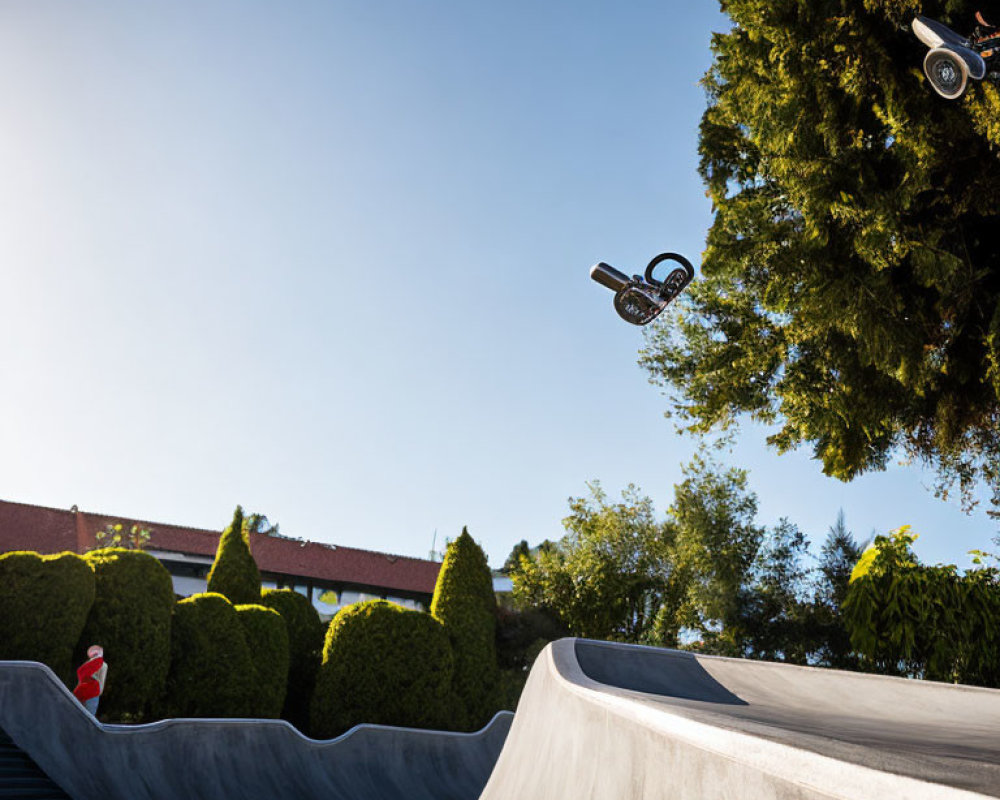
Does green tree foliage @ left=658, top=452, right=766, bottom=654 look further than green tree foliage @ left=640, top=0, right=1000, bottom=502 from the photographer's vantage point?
Yes

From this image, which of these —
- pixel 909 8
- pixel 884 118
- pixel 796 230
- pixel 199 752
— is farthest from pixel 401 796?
pixel 909 8

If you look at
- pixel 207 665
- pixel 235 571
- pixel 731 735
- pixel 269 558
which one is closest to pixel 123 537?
pixel 269 558

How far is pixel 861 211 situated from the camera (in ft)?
30.1

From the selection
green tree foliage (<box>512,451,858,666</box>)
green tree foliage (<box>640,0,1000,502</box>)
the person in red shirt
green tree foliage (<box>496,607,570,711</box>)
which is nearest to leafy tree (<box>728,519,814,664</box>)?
green tree foliage (<box>512,451,858,666</box>)

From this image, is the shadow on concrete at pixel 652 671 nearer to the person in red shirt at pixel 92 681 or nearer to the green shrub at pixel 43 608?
the person in red shirt at pixel 92 681

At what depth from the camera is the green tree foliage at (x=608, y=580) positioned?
84.1 ft

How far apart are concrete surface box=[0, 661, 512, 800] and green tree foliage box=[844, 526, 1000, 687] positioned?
766cm

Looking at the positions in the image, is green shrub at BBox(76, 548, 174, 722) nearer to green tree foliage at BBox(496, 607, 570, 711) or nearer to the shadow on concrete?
the shadow on concrete

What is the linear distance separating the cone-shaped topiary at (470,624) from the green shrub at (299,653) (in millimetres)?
2841

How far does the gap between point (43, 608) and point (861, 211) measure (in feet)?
43.3

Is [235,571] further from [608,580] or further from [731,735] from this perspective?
[731,735]

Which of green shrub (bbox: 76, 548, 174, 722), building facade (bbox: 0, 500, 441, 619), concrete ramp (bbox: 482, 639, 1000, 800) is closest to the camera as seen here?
concrete ramp (bbox: 482, 639, 1000, 800)

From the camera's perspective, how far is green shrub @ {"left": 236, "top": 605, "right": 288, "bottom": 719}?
14.6m

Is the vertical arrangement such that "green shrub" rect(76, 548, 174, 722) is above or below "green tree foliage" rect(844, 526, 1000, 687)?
below
